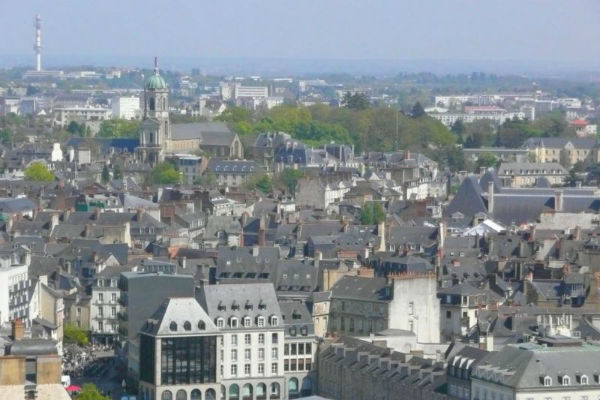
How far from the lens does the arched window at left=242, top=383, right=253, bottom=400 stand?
160ft

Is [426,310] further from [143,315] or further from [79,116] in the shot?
[79,116]

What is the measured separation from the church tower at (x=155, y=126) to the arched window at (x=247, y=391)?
62615mm

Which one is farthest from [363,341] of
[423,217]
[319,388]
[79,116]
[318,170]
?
[79,116]

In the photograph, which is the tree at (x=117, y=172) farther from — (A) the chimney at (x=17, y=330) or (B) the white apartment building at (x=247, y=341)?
(A) the chimney at (x=17, y=330)

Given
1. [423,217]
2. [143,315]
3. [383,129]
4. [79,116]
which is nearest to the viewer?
[143,315]

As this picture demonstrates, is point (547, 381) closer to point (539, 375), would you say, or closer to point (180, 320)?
point (539, 375)

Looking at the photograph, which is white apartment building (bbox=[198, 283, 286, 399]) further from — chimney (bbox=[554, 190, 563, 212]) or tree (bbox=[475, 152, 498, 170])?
tree (bbox=[475, 152, 498, 170])

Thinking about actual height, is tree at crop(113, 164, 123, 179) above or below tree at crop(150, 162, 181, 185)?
above

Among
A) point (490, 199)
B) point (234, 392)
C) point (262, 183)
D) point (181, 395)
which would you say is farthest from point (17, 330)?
point (262, 183)

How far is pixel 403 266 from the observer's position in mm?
56312

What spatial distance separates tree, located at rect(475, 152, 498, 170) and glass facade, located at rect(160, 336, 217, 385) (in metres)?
62.9

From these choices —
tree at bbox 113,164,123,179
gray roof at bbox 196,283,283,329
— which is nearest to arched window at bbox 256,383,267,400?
gray roof at bbox 196,283,283,329

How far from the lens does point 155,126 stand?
388 ft

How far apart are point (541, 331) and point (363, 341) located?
3.58 metres
